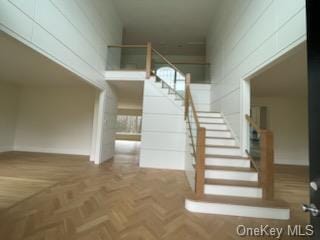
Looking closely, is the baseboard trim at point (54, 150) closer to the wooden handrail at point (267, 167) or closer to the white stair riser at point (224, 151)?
the white stair riser at point (224, 151)

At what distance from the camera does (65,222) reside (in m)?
2.31

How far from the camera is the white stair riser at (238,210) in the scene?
106 inches

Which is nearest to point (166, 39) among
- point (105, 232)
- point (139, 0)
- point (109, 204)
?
point (139, 0)

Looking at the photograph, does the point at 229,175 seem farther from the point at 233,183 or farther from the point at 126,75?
the point at 126,75

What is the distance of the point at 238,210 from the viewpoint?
2.76 meters

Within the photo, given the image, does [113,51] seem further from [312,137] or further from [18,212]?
[312,137]

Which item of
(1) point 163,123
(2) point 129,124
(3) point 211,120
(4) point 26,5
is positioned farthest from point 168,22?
(2) point 129,124

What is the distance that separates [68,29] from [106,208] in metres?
3.23

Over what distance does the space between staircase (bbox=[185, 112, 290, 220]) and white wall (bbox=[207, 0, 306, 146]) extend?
2.19 feet

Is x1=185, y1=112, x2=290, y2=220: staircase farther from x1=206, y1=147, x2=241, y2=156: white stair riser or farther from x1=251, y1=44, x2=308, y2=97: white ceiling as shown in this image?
x1=251, y1=44, x2=308, y2=97: white ceiling

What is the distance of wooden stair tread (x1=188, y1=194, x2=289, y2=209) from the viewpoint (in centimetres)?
276

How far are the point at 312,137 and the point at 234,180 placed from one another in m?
2.58

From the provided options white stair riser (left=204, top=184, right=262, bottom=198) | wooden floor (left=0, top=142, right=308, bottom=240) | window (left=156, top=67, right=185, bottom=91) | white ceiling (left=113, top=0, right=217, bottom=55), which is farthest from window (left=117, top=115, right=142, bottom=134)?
white stair riser (left=204, top=184, right=262, bottom=198)

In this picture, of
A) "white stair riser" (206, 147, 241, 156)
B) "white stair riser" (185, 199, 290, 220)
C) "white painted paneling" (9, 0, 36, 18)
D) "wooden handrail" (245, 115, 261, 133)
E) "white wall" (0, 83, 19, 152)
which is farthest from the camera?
"white wall" (0, 83, 19, 152)
